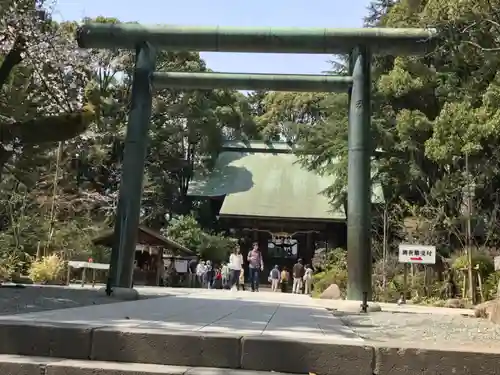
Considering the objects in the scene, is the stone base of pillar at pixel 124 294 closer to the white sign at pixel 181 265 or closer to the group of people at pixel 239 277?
the group of people at pixel 239 277

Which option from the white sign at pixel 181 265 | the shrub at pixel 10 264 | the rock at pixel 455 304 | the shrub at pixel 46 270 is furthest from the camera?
the white sign at pixel 181 265

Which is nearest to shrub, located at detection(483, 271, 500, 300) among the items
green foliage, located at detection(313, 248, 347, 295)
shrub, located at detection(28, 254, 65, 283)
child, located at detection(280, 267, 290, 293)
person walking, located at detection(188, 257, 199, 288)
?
green foliage, located at detection(313, 248, 347, 295)

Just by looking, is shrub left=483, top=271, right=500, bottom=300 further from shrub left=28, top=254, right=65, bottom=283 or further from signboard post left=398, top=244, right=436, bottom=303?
shrub left=28, top=254, right=65, bottom=283

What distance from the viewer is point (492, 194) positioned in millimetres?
18375

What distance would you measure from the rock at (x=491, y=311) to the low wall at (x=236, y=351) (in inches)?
142

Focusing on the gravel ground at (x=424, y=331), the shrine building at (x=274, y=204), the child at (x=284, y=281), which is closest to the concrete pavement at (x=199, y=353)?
the gravel ground at (x=424, y=331)

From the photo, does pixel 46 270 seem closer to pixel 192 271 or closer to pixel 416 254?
pixel 416 254

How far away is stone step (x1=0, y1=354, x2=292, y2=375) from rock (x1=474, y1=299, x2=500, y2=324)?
14.7 feet

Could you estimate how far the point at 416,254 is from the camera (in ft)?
42.3

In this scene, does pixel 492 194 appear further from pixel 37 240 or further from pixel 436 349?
pixel 436 349

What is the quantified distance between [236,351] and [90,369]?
0.98m

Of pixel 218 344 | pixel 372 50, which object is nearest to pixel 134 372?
pixel 218 344

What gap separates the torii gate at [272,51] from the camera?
8.62m

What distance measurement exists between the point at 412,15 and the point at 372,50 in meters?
7.19
